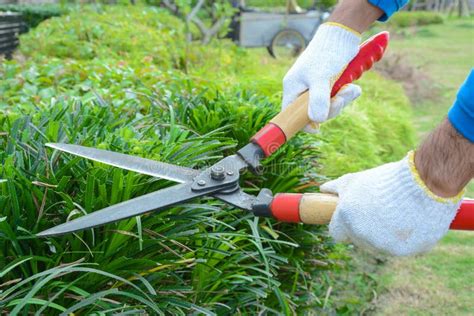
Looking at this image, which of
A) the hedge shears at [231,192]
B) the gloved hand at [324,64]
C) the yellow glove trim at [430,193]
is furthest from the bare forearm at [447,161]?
the gloved hand at [324,64]

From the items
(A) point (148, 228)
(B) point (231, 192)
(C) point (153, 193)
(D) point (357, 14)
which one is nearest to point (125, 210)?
(C) point (153, 193)

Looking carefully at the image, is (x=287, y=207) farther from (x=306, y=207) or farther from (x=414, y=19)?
(x=414, y=19)

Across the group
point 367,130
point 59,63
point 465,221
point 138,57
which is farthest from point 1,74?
point 465,221

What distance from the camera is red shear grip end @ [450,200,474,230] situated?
5.79ft

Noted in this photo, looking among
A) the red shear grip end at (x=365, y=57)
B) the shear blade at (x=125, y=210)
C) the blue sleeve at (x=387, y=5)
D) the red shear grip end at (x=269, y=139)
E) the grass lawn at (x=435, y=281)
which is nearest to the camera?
the shear blade at (x=125, y=210)

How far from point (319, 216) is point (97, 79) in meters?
2.58

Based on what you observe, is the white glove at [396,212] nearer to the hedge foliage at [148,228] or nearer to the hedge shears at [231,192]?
the hedge shears at [231,192]

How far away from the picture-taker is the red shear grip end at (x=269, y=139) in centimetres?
224

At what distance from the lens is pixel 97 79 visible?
4.13 meters

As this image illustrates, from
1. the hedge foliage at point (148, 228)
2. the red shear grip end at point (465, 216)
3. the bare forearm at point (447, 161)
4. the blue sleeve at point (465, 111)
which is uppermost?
the blue sleeve at point (465, 111)

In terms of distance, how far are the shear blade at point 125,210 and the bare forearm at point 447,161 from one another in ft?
2.16

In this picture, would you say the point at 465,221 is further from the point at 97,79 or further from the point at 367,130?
the point at 367,130

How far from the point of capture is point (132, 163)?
1994 mm

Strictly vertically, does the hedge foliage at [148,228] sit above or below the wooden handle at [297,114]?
below
